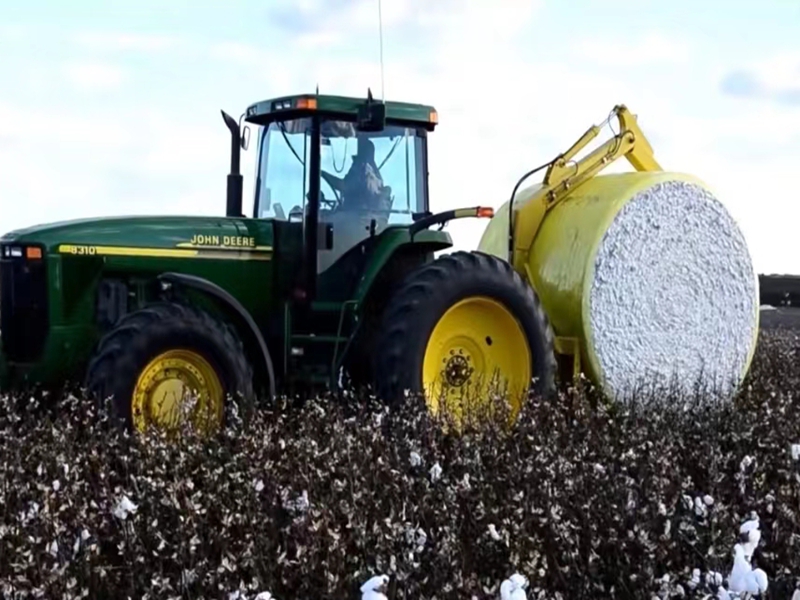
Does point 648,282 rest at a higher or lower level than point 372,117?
lower

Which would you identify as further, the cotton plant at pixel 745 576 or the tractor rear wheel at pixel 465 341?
the tractor rear wheel at pixel 465 341

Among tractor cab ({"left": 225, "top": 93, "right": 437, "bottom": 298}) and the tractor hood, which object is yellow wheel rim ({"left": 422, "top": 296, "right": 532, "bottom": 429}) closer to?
tractor cab ({"left": 225, "top": 93, "right": 437, "bottom": 298})

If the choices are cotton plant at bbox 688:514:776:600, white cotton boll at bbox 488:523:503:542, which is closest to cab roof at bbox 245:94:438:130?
white cotton boll at bbox 488:523:503:542

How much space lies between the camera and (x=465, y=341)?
8055 millimetres

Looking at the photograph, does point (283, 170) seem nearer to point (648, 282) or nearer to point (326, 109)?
point (326, 109)

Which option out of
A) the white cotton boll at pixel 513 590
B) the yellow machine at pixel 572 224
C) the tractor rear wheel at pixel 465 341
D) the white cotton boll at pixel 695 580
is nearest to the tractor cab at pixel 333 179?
the tractor rear wheel at pixel 465 341

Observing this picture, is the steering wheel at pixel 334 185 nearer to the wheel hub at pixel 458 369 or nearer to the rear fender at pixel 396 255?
the rear fender at pixel 396 255

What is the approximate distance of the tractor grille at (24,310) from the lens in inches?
303

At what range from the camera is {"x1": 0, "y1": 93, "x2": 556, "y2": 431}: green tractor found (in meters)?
7.59

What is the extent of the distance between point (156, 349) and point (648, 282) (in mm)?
3572

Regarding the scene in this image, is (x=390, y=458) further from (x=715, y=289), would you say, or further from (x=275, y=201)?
(x=715, y=289)

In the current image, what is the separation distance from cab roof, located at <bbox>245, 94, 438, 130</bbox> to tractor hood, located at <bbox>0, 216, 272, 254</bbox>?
66cm

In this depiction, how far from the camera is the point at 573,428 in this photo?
7293 millimetres

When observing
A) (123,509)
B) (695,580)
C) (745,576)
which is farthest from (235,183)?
(745,576)
